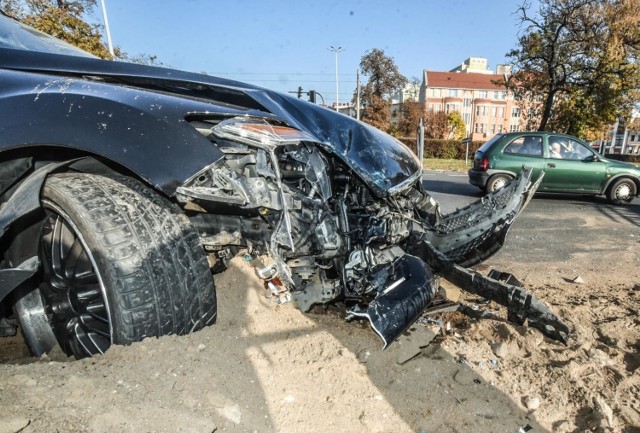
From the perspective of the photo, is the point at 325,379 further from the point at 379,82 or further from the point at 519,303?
the point at 379,82

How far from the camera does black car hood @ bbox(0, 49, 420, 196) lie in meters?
2.22

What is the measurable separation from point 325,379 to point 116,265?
110 cm

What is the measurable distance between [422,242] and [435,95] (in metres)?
79.9

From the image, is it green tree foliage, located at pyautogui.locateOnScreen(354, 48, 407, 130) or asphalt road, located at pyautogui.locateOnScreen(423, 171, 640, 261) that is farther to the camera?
green tree foliage, located at pyautogui.locateOnScreen(354, 48, 407, 130)

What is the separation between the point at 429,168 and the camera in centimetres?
1773

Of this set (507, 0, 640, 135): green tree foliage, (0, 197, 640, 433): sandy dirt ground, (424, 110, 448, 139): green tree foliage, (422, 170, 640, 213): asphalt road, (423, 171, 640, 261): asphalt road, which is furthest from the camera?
(424, 110, 448, 139): green tree foliage

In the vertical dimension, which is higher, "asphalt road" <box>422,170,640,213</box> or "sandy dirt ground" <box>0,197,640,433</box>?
"sandy dirt ground" <box>0,197,640,433</box>

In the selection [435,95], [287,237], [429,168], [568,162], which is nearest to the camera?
[287,237]

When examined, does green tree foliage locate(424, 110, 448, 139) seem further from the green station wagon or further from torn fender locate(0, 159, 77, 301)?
torn fender locate(0, 159, 77, 301)

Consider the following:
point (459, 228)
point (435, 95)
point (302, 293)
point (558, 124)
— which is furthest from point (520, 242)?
point (435, 95)

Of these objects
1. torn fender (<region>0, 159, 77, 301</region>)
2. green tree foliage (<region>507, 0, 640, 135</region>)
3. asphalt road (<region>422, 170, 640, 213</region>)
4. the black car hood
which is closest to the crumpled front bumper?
the black car hood

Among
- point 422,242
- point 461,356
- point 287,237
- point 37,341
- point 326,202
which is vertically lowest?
point 461,356

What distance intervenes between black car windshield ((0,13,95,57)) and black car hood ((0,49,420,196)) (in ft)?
1.17

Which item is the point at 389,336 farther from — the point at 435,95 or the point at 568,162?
the point at 435,95
